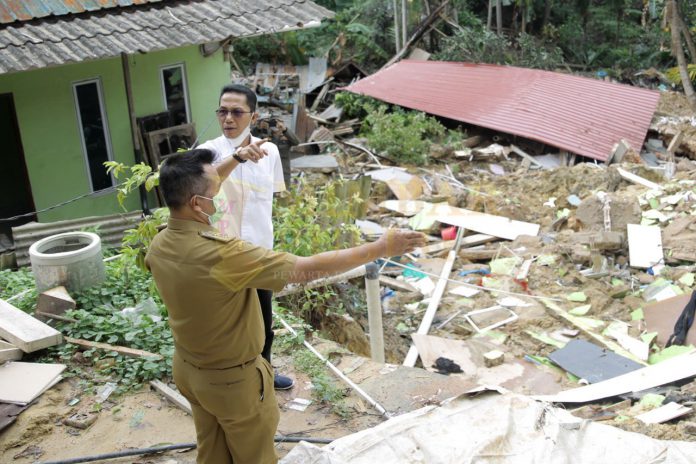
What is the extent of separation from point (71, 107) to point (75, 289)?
4.71m

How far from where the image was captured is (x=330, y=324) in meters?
6.49

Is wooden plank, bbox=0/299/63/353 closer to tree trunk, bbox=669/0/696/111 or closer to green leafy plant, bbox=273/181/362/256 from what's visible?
green leafy plant, bbox=273/181/362/256

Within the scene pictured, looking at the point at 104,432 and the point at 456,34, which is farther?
the point at 456,34

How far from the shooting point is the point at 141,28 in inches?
362

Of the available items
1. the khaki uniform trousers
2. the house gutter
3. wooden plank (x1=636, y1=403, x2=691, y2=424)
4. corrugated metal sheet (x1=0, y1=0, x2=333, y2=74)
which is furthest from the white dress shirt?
the house gutter

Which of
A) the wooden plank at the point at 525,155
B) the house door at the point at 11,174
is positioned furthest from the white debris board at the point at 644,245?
the house door at the point at 11,174

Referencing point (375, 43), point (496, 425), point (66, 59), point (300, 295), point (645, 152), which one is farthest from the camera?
point (375, 43)

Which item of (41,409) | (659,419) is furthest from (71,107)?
(659,419)

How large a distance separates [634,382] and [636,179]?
23.0 feet

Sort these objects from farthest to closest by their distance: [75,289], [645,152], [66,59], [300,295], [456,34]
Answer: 1. [456,34]
2. [645,152]
3. [66,59]
4. [300,295]
5. [75,289]

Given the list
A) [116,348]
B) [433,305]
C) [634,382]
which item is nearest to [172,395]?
[116,348]

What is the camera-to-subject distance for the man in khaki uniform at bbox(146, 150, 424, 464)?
2.85 metres

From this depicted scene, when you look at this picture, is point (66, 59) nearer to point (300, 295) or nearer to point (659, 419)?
point (300, 295)

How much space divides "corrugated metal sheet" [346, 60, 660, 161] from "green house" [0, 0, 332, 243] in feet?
19.5
